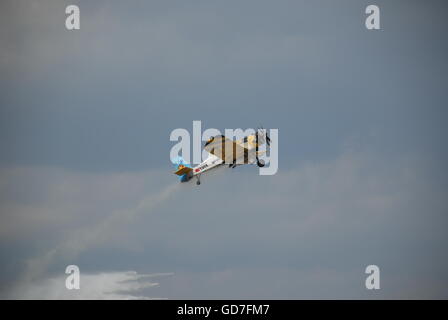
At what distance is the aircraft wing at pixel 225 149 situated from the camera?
236ft

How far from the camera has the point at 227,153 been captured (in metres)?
74.4

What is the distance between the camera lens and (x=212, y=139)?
7119 centimetres

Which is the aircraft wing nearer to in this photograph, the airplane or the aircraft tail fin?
Result: the airplane

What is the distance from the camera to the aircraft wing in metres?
71.9

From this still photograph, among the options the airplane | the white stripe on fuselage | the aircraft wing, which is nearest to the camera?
the aircraft wing

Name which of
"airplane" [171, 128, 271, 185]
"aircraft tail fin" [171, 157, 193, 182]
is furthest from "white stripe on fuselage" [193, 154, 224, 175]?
"aircraft tail fin" [171, 157, 193, 182]

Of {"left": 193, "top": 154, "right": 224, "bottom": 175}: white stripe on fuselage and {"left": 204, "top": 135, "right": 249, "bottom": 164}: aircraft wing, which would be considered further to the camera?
{"left": 193, "top": 154, "right": 224, "bottom": 175}: white stripe on fuselage

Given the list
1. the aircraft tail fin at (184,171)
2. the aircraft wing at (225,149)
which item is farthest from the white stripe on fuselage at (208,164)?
the aircraft wing at (225,149)

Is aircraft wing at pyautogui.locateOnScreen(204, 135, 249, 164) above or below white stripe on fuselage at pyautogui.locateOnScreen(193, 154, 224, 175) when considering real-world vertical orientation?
above

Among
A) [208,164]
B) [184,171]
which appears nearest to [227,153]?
[208,164]
